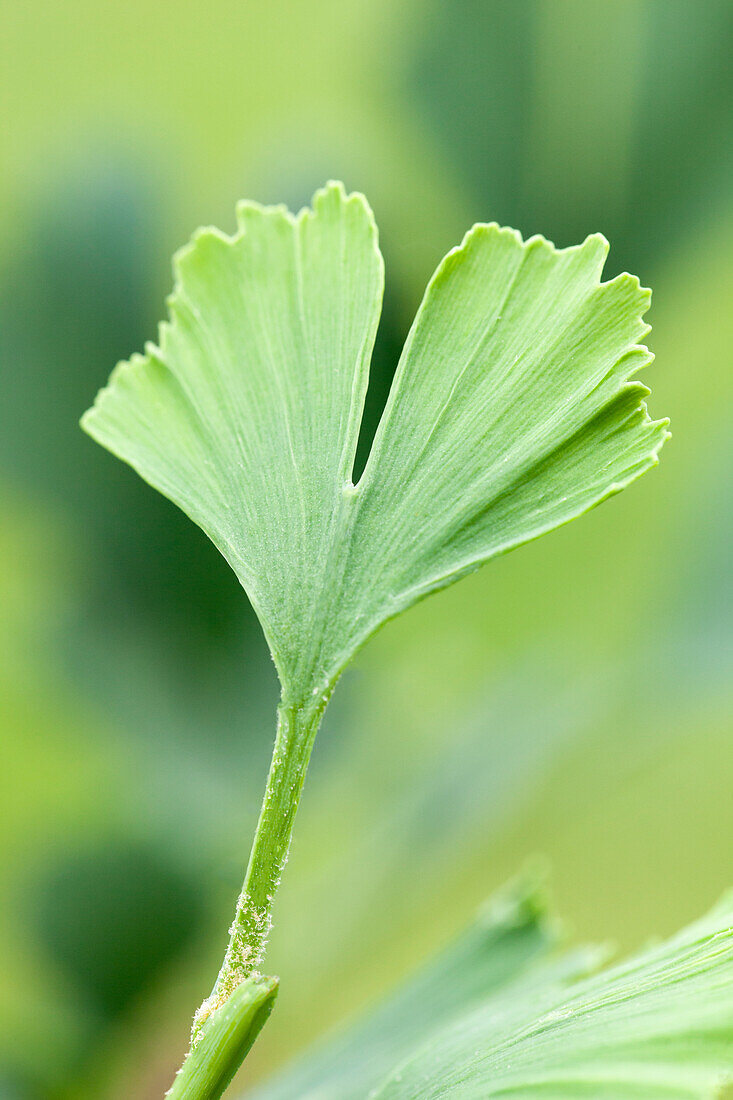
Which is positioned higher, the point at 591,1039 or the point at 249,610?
the point at 249,610

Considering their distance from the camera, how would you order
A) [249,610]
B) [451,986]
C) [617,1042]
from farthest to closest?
1. [249,610]
2. [451,986]
3. [617,1042]

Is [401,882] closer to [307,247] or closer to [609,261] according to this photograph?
[609,261]

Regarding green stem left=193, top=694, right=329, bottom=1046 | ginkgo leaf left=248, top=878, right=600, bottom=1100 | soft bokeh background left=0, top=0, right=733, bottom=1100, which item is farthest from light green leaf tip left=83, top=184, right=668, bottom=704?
soft bokeh background left=0, top=0, right=733, bottom=1100

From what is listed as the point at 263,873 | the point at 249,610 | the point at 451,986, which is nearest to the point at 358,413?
the point at 263,873

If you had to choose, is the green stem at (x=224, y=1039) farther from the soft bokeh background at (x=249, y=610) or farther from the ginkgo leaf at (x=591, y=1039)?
the soft bokeh background at (x=249, y=610)

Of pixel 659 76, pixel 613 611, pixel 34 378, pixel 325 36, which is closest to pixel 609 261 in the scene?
pixel 659 76

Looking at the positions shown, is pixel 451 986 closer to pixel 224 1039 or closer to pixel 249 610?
pixel 224 1039

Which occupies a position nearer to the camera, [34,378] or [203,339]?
[203,339]
